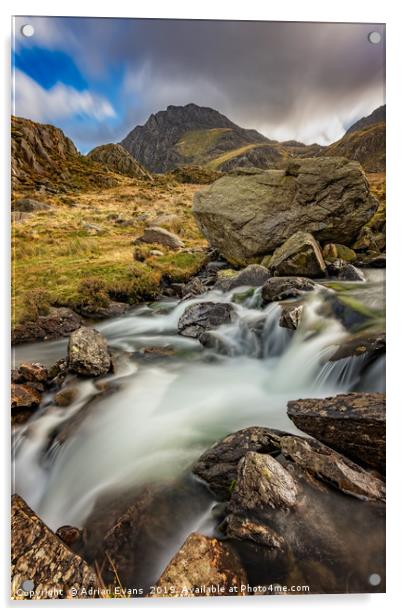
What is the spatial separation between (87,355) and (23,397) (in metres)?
0.88

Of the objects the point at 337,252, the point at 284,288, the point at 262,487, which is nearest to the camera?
the point at 262,487

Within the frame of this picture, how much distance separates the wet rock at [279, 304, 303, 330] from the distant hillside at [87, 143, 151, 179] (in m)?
3.08

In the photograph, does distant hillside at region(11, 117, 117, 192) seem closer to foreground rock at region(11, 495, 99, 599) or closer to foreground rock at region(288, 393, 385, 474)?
foreground rock at region(11, 495, 99, 599)

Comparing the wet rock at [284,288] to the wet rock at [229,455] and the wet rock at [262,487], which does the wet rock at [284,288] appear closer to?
the wet rock at [229,455]

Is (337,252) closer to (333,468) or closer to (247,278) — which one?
(247,278)

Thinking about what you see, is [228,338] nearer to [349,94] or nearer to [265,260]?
[265,260]

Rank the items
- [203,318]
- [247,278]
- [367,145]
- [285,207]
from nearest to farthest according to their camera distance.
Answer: [367,145] → [203,318] → [247,278] → [285,207]

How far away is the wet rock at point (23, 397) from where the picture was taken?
351cm

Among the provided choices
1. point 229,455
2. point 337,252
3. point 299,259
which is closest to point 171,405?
point 229,455

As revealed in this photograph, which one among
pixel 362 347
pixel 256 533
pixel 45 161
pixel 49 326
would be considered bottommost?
pixel 256 533

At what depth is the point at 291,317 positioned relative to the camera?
4555 mm

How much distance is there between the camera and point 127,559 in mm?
2680

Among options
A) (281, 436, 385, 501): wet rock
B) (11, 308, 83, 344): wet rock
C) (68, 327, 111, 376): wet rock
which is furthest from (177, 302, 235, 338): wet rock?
(281, 436, 385, 501): wet rock
